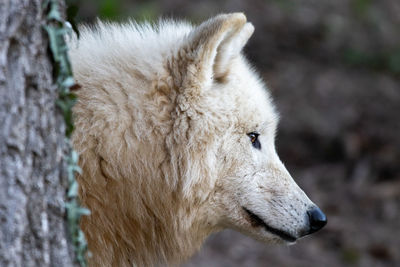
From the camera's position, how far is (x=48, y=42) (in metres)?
2.39

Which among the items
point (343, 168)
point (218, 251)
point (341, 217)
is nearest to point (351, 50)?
point (343, 168)

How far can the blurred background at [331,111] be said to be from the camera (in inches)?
277

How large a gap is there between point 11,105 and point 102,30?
1525mm

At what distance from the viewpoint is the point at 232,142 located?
11.3 ft

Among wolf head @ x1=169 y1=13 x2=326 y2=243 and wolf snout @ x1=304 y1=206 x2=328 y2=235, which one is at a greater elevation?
wolf head @ x1=169 y1=13 x2=326 y2=243

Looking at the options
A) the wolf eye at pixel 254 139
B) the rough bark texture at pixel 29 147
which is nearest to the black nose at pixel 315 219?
the wolf eye at pixel 254 139

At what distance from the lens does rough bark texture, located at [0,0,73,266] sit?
2.20m

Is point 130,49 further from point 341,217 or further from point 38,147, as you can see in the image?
point 341,217

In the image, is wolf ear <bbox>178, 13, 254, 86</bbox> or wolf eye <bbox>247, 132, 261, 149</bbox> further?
wolf eye <bbox>247, 132, 261, 149</bbox>

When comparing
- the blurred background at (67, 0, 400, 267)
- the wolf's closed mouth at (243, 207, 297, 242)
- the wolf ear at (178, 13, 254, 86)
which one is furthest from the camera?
the blurred background at (67, 0, 400, 267)

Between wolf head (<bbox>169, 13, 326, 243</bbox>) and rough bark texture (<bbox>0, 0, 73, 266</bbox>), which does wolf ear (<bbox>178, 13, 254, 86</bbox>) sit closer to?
wolf head (<bbox>169, 13, 326, 243</bbox>)

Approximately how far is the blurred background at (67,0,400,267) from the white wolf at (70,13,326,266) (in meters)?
2.62

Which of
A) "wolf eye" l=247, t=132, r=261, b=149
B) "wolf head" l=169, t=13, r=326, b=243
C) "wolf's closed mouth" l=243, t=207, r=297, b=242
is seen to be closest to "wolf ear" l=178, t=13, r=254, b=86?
"wolf head" l=169, t=13, r=326, b=243

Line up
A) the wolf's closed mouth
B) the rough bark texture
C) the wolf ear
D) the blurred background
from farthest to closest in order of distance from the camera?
the blurred background < the wolf's closed mouth < the wolf ear < the rough bark texture
